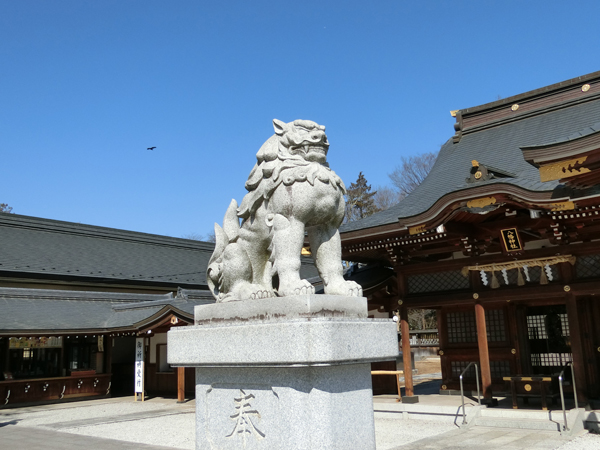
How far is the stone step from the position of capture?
8.98 metres

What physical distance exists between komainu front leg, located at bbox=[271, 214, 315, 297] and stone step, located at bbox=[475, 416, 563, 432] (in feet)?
25.1

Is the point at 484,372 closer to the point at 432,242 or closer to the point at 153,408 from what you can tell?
the point at 432,242

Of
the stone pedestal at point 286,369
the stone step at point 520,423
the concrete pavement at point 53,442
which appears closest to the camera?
the stone pedestal at point 286,369

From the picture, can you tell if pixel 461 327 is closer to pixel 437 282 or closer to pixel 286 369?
pixel 437 282

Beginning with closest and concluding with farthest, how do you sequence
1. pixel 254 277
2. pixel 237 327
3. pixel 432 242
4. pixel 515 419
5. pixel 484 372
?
1. pixel 237 327
2. pixel 254 277
3. pixel 515 419
4. pixel 484 372
5. pixel 432 242

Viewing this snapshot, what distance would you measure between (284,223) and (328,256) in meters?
0.42

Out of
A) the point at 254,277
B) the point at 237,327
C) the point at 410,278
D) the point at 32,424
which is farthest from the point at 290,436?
the point at 32,424

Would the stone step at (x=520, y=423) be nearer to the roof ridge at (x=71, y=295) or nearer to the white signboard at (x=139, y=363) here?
the white signboard at (x=139, y=363)

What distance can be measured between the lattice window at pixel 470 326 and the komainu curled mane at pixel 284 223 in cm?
1050

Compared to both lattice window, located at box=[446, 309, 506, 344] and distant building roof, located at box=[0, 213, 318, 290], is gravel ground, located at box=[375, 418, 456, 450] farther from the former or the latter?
distant building roof, located at box=[0, 213, 318, 290]

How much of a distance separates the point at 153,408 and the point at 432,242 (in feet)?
29.3

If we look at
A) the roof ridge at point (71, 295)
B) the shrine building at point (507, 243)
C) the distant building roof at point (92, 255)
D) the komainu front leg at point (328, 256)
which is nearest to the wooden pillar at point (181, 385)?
the roof ridge at point (71, 295)

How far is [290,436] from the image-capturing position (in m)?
3.15

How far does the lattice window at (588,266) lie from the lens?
32.4 feet
